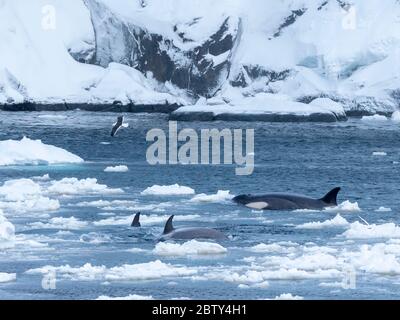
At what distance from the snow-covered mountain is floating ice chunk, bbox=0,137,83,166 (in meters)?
64.8

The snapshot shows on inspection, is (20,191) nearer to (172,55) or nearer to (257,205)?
(257,205)

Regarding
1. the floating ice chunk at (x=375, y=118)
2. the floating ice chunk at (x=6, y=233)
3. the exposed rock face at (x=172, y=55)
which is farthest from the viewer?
the exposed rock face at (x=172, y=55)

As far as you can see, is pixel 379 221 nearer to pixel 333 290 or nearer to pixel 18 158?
pixel 333 290

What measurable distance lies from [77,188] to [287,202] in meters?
6.54

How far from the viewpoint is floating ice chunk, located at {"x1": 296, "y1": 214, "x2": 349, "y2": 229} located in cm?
2523

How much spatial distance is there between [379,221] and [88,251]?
8514mm

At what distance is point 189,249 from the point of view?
2141cm

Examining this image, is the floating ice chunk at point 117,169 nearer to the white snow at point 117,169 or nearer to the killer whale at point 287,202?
the white snow at point 117,169

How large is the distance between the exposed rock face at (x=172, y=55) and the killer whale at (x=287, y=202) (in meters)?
89.5

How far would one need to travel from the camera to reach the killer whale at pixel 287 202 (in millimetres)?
29000

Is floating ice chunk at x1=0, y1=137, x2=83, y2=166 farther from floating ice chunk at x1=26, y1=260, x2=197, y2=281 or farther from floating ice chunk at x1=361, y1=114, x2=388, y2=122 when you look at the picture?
floating ice chunk at x1=361, y1=114, x2=388, y2=122

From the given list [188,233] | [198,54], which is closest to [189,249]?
[188,233]

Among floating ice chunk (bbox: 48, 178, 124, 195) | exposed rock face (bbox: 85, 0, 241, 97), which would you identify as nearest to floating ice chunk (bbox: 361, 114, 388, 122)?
exposed rock face (bbox: 85, 0, 241, 97)

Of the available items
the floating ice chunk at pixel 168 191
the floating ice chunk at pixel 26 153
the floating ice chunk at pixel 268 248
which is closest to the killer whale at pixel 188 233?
the floating ice chunk at pixel 268 248
